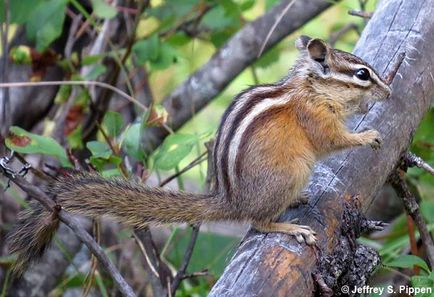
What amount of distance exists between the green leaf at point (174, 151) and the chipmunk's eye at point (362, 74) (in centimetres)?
53

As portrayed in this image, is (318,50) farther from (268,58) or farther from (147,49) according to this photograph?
(268,58)

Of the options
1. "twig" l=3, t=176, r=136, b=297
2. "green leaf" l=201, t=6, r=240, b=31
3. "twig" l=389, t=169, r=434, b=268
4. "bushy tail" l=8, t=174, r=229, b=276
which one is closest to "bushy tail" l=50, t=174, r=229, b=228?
"bushy tail" l=8, t=174, r=229, b=276

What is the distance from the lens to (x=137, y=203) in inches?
90.0

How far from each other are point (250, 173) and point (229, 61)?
1462mm

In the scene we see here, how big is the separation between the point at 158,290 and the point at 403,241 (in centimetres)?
89

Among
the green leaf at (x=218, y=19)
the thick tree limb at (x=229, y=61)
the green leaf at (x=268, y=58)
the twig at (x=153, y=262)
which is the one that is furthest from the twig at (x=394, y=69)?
the green leaf at (x=268, y=58)

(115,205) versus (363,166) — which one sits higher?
(115,205)

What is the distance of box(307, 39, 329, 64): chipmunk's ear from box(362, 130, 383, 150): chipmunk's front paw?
0.31 m

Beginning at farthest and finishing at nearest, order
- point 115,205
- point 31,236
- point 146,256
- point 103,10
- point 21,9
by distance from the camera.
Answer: point 103,10
point 21,9
point 146,256
point 115,205
point 31,236

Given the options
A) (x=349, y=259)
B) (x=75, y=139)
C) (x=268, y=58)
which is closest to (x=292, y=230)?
(x=349, y=259)

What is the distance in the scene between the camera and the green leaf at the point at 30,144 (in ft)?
8.19

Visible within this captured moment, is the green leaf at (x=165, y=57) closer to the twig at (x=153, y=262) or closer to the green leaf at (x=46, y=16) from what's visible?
the green leaf at (x=46, y=16)

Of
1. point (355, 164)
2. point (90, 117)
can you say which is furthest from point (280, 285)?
point (90, 117)

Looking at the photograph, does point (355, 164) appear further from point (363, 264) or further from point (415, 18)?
point (415, 18)
